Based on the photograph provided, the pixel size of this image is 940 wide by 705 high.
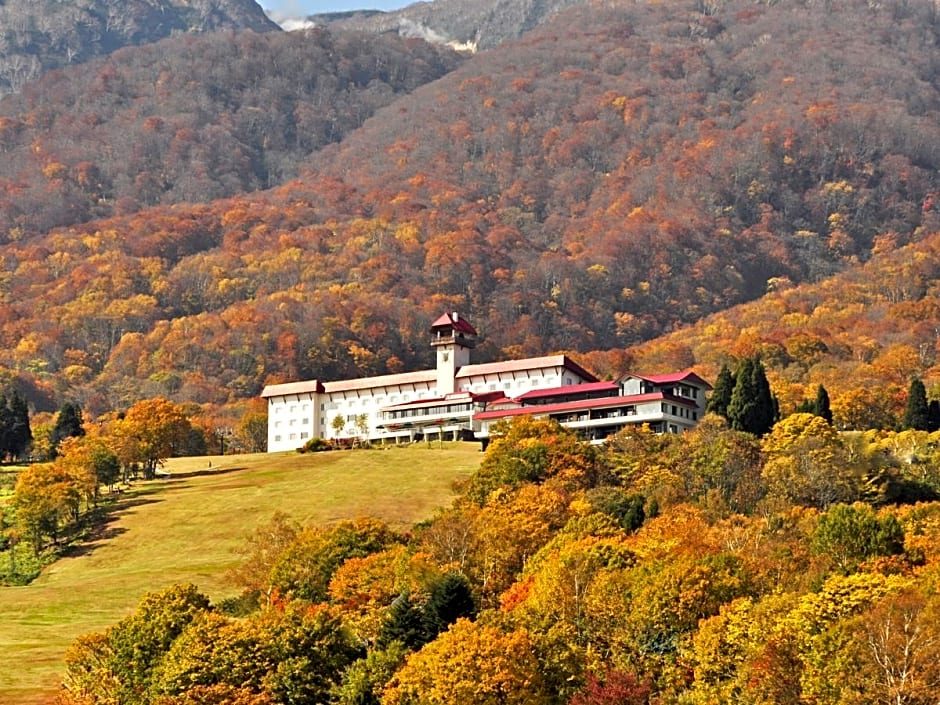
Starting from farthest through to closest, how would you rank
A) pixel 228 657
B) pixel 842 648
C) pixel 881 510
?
pixel 881 510 → pixel 228 657 → pixel 842 648

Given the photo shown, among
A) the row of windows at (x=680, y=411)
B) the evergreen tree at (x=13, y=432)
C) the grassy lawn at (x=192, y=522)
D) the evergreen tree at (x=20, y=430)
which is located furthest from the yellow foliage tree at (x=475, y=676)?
the evergreen tree at (x=20, y=430)

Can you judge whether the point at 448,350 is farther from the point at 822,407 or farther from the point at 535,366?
the point at 822,407

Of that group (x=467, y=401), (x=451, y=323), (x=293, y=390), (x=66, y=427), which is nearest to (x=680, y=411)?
(x=467, y=401)

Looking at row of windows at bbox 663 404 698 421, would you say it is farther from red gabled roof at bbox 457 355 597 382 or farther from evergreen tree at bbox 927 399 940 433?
red gabled roof at bbox 457 355 597 382

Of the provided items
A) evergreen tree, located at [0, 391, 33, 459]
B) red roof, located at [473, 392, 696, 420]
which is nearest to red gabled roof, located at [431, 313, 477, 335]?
red roof, located at [473, 392, 696, 420]

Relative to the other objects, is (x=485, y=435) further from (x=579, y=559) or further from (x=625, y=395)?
(x=579, y=559)

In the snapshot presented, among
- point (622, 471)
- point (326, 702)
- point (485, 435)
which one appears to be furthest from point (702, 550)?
point (485, 435)

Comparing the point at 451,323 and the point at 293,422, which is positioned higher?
the point at 451,323
